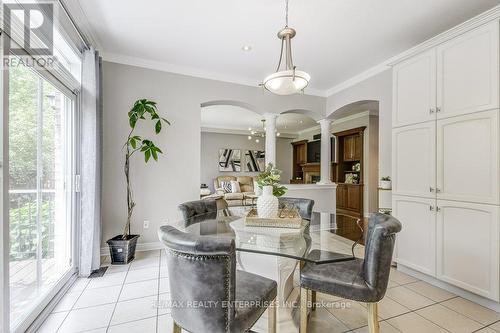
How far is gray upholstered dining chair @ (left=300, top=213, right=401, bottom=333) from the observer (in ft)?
4.53

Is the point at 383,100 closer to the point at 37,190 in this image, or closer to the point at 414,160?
the point at 414,160

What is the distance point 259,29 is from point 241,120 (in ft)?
15.5

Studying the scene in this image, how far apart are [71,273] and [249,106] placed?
3308mm

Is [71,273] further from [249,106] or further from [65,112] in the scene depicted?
[249,106]

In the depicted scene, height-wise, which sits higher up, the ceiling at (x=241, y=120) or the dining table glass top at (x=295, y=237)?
the ceiling at (x=241, y=120)

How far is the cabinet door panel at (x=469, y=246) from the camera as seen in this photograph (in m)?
1.96

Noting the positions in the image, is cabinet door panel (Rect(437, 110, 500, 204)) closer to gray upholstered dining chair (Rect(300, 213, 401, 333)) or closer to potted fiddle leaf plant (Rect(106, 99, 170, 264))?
gray upholstered dining chair (Rect(300, 213, 401, 333))

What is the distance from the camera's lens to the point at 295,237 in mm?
1593

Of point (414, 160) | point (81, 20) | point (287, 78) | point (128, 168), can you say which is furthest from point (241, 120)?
point (287, 78)

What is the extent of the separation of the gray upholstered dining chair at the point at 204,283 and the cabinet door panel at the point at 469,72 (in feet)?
8.29

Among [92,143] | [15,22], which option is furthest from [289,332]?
[15,22]

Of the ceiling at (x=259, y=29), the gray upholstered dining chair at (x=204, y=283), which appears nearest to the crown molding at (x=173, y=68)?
the ceiling at (x=259, y=29)

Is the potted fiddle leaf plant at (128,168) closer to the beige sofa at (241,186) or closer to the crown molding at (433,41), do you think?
the crown molding at (433,41)

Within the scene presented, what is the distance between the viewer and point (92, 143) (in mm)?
2545
